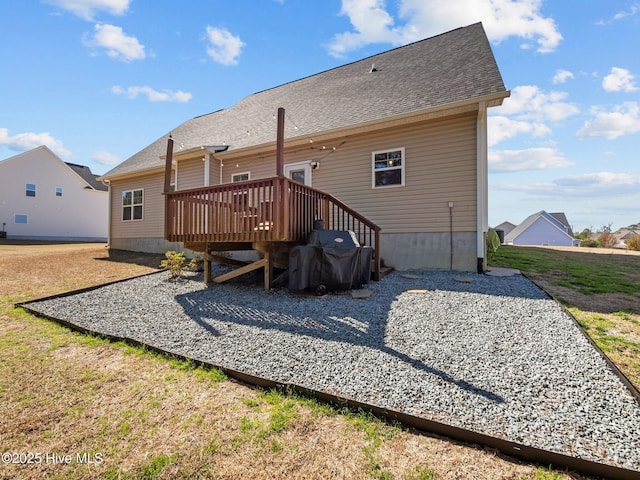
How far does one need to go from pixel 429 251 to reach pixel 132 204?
39.3 ft

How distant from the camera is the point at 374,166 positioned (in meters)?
8.30

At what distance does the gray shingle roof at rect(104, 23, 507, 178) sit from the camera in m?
7.80

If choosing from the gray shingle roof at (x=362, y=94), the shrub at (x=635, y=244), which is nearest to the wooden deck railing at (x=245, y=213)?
the gray shingle roof at (x=362, y=94)

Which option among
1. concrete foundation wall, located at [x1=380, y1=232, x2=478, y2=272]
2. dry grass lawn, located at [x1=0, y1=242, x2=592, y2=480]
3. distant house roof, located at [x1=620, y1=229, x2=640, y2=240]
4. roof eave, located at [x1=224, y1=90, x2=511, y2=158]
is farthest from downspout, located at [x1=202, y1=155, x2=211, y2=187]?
distant house roof, located at [x1=620, y1=229, x2=640, y2=240]

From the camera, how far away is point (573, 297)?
16.7ft

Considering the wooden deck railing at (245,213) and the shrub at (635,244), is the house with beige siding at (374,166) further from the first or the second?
the shrub at (635,244)

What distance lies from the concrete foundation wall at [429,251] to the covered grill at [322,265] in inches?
105

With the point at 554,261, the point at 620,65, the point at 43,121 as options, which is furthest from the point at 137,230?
the point at 620,65

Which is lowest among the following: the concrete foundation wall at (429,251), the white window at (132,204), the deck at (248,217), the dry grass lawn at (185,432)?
the dry grass lawn at (185,432)

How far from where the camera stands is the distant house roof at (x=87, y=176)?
24.5m

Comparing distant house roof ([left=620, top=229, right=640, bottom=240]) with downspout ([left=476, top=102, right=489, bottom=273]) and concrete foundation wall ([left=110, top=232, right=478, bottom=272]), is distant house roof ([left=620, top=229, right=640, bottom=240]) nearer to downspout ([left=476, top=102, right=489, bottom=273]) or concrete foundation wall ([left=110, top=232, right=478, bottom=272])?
downspout ([left=476, top=102, right=489, bottom=273])

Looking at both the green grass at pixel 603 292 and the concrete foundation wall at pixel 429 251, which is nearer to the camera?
the green grass at pixel 603 292

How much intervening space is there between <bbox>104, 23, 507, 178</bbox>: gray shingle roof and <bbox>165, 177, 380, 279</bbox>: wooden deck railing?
348cm

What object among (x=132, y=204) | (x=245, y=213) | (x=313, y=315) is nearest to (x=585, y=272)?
(x=313, y=315)
